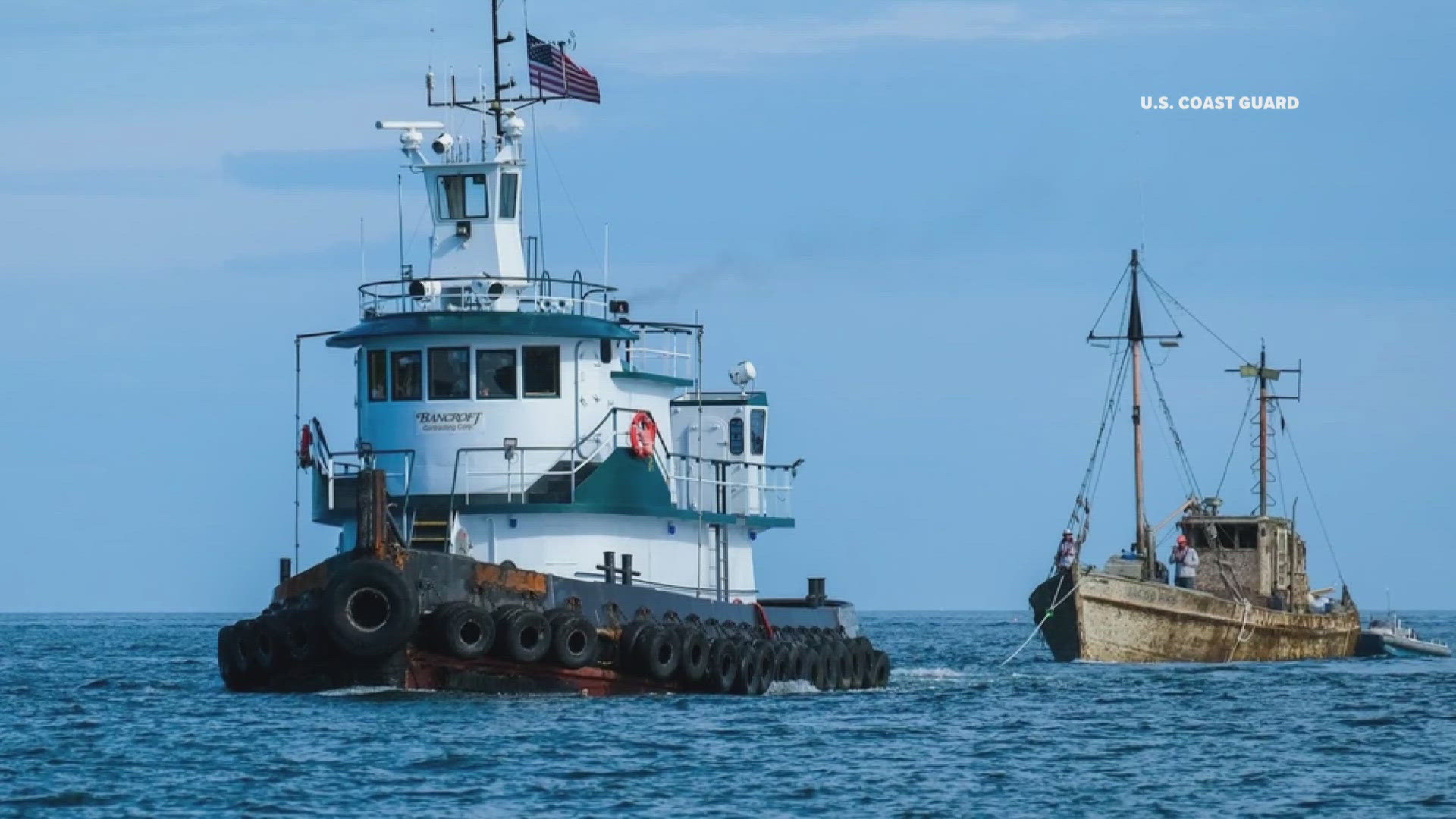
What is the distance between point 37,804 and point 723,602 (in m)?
11.8

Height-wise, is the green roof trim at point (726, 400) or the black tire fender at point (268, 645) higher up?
the green roof trim at point (726, 400)

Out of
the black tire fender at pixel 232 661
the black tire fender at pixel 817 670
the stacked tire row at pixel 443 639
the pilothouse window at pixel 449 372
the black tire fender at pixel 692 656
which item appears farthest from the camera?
the black tire fender at pixel 817 670

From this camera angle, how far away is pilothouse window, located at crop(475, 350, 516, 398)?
30.8m

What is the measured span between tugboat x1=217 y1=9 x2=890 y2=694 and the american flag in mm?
34

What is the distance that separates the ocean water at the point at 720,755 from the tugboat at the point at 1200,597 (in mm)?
11146

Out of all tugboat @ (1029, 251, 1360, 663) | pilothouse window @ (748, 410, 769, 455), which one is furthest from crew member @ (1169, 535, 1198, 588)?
pilothouse window @ (748, 410, 769, 455)

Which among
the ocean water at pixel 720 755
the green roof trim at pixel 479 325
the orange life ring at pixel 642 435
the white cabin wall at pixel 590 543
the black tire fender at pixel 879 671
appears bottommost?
the ocean water at pixel 720 755

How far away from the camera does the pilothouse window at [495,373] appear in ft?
101

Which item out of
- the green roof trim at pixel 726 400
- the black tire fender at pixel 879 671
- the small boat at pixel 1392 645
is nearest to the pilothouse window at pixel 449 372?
the green roof trim at pixel 726 400

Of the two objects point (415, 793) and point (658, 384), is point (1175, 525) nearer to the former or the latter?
point (658, 384)

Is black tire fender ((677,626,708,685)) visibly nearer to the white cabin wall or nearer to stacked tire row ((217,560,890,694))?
stacked tire row ((217,560,890,694))

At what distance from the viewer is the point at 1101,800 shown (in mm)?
23656

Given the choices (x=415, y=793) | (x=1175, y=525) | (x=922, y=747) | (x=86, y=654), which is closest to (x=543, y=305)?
(x=922, y=747)

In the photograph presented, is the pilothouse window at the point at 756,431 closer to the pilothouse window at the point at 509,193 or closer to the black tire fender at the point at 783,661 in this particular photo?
the black tire fender at the point at 783,661
